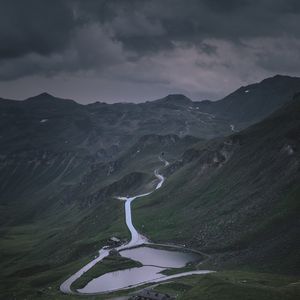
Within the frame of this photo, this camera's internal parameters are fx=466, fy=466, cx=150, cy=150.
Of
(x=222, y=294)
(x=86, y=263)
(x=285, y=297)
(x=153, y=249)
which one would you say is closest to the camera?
(x=285, y=297)

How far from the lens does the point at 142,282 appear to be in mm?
130125

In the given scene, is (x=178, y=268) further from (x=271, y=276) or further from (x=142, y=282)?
(x=271, y=276)

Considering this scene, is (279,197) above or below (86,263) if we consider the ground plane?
above

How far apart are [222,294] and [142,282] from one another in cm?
3806

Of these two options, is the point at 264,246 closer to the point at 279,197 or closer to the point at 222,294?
the point at 279,197

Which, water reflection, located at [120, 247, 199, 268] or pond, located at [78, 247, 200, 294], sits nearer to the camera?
pond, located at [78, 247, 200, 294]

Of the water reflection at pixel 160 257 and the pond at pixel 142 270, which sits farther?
the water reflection at pixel 160 257

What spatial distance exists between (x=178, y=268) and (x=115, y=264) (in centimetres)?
2251

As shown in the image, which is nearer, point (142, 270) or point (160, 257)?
point (142, 270)

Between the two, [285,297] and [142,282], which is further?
[142,282]

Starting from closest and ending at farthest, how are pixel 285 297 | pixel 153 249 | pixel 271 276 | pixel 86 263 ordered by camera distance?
pixel 285 297, pixel 271 276, pixel 86 263, pixel 153 249

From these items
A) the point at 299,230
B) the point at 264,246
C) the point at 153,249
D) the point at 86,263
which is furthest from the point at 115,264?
the point at 299,230

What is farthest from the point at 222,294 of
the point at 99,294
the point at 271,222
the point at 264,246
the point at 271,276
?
the point at 271,222

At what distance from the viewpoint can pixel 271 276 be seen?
404ft
